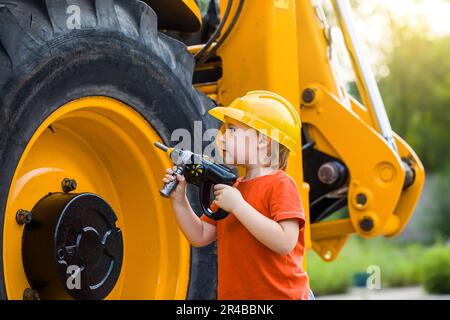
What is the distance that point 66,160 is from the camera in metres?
2.76

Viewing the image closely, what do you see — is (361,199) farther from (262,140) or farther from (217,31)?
(262,140)

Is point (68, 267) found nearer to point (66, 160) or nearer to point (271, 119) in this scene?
point (66, 160)

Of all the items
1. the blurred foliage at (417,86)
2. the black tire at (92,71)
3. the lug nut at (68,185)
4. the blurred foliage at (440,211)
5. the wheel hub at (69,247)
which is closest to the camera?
the black tire at (92,71)

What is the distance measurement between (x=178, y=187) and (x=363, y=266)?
8.45 metres

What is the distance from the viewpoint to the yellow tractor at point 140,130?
7.72ft

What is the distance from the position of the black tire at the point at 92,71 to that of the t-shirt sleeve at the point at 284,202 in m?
0.68

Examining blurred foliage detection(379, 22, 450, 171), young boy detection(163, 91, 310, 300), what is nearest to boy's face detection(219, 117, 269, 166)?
young boy detection(163, 91, 310, 300)

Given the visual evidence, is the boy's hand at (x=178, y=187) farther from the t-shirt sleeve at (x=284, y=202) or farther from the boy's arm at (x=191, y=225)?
the t-shirt sleeve at (x=284, y=202)

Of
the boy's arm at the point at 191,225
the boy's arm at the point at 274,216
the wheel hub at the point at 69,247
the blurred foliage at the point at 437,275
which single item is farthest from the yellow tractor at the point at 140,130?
the blurred foliage at the point at 437,275

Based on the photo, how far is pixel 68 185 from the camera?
106 inches

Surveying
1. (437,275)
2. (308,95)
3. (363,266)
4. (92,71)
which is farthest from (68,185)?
(363,266)

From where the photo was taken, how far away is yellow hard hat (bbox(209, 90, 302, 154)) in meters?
2.45

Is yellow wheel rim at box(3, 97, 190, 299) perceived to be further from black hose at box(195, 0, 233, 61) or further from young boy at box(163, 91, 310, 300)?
black hose at box(195, 0, 233, 61)

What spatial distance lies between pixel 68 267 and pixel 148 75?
30.1 inches
